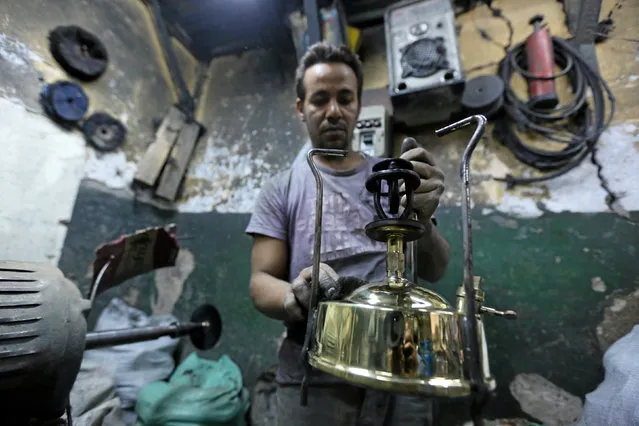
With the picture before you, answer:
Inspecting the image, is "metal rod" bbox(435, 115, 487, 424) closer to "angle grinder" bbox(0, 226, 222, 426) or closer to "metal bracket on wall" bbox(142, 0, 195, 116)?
"angle grinder" bbox(0, 226, 222, 426)

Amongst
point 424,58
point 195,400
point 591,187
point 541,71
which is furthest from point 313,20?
point 195,400

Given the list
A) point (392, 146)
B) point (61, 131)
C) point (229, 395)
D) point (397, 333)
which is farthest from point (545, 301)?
point (61, 131)

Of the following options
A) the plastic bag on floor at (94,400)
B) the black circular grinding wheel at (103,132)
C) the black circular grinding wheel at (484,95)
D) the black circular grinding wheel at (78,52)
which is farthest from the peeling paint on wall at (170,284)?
the black circular grinding wheel at (484,95)

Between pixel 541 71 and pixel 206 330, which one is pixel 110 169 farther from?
pixel 541 71

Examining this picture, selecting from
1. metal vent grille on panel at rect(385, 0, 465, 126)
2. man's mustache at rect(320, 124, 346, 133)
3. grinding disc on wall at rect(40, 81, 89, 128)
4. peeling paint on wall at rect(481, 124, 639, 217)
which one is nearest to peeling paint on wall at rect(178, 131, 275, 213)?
grinding disc on wall at rect(40, 81, 89, 128)

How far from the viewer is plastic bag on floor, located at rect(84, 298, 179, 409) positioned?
1.62 metres

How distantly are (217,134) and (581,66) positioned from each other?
253 centimetres

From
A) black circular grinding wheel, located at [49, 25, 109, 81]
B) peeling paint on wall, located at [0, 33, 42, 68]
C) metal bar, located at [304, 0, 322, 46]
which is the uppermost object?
metal bar, located at [304, 0, 322, 46]

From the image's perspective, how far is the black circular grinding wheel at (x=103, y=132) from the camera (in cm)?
202

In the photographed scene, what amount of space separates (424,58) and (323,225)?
4.48ft

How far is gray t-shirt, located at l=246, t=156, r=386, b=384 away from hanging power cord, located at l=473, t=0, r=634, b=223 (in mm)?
1099

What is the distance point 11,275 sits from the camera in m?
0.83

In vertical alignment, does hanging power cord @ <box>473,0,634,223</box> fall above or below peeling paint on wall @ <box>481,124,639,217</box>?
above

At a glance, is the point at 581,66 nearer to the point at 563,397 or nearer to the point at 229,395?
the point at 563,397
